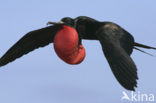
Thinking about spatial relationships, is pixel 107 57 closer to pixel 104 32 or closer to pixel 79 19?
pixel 104 32

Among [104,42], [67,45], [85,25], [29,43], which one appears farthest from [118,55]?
[29,43]

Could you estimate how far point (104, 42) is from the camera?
9.53m

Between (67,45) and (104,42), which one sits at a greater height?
(104,42)

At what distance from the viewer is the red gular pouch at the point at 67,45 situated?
993 cm

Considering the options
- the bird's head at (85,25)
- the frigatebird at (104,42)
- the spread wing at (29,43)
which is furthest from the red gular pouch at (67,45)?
the spread wing at (29,43)

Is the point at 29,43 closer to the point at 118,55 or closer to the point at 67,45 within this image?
the point at 67,45

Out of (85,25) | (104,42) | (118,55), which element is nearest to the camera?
(118,55)

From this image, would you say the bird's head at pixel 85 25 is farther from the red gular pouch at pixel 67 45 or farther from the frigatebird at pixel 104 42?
the red gular pouch at pixel 67 45

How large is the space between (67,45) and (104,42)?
686 mm

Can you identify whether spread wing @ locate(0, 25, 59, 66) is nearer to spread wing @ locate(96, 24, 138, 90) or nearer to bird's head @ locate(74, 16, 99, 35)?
bird's head @ locate(74, 16, 99, 35)

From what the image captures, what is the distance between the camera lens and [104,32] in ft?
32.5

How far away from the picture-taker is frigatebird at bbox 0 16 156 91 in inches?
347

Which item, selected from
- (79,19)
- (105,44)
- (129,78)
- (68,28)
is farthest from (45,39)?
(129,78)

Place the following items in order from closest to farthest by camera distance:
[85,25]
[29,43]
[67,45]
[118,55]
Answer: [118,55], [67,45], [85,25], [29,43]
